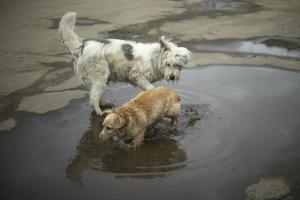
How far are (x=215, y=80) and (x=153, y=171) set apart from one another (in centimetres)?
339

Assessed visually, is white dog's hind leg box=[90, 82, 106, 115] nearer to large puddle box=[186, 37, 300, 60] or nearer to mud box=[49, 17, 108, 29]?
large puddle box=[186, 37, 300, 60]

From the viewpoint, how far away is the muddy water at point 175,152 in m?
5.01

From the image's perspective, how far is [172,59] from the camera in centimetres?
701

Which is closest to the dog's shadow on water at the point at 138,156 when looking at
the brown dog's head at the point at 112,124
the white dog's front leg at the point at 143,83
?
the brown dog's head at the point at 112,124

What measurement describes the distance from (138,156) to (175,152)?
51 centimetres

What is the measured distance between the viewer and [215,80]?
8.19 meters

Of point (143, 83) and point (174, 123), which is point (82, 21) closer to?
point (143, 83)

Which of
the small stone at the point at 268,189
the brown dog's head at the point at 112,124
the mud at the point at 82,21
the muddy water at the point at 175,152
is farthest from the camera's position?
the mud at the point at 82,21

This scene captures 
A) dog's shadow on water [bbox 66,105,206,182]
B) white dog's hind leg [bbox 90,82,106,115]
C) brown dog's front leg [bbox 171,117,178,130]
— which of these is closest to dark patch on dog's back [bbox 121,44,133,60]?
white dog's hind leg [bbox 90,82,106,115]

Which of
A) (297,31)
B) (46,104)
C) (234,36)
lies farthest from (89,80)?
(297,31)

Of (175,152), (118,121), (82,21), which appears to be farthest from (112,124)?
(82,21)

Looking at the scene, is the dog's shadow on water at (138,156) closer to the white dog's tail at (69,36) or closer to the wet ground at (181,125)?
the wet ground at (181,125)

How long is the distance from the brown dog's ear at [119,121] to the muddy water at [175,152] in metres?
0.45

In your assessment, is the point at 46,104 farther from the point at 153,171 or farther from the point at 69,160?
the point at 153,171
